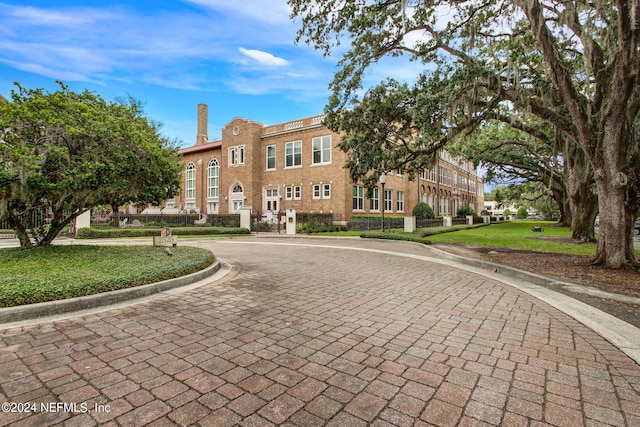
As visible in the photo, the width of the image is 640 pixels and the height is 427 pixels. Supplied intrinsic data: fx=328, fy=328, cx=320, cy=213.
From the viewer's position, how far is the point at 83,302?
4.87m

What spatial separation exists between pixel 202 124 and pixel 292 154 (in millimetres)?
19592

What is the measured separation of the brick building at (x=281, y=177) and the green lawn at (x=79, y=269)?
18063mm

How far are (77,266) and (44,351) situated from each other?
12.3ft

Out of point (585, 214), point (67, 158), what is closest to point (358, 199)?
point (585, 214)

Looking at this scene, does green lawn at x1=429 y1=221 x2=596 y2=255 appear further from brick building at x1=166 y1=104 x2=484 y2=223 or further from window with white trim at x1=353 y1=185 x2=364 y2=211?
window with white trim at x1=353 y1=185 x2=364 y2=211

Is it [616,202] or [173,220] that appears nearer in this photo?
[616,202]

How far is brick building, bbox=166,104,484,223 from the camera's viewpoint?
89.1 feet

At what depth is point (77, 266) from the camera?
6.59 meters

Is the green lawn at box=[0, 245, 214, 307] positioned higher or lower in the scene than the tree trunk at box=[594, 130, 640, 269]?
lower

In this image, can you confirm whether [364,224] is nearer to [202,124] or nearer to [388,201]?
[388,201]

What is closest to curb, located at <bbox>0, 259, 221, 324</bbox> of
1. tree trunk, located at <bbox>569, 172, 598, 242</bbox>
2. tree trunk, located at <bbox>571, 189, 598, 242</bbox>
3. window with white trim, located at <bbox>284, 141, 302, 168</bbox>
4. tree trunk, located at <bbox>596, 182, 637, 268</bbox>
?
tree trunk, located at <bbox>596, 182, 637, 268</bbox>

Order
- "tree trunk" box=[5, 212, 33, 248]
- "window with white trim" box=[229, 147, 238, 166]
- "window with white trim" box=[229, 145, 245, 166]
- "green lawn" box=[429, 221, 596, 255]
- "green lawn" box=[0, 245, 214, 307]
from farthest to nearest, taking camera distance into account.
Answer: "window with white trim" box=[229, 147, 238, 166], "window with white trim" box=[229, 145, 245, 166], "green lawn" box=[429, 221, 596, 255], "tree trunk" box=[5, 212, 33, 248], "green lawn" box=[0, 245, 214, 307]

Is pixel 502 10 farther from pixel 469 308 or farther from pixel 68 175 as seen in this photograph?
pixel 68 175

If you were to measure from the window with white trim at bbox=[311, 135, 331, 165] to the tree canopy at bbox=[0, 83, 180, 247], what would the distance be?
1923 cm
